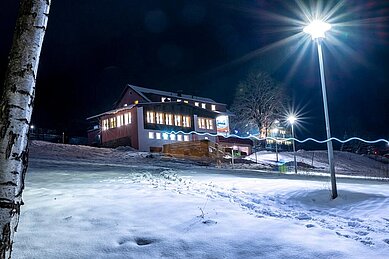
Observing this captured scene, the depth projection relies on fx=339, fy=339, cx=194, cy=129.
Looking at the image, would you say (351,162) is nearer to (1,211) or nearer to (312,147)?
(312,147)

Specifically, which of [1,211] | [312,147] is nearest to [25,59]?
[1,211]

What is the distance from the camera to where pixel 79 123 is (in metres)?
70.8

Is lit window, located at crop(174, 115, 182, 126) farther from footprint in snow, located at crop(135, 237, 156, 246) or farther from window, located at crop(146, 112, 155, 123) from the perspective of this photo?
footprint in snow, located at crop(135, 237, 156, 246)

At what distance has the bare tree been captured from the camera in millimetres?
58250

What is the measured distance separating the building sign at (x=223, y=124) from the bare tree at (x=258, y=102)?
2792mm

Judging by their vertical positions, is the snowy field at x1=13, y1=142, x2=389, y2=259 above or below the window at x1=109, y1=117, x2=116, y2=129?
below

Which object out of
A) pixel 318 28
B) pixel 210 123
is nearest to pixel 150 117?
pixel 210 123

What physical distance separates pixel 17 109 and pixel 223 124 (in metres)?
56.6

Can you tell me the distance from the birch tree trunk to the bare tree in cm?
5587

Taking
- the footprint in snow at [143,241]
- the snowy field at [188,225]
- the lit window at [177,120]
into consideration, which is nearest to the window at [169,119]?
the lit window at [177,120]

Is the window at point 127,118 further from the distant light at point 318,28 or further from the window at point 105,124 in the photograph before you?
the distant light at point 318,28

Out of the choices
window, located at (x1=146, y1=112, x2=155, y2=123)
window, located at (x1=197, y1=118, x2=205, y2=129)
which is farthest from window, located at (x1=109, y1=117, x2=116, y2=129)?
window, located at (x1=197, y1=118, x2=205, y2=129)

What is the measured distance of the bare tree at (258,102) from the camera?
58250 mm

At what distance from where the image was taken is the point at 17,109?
3195mm
